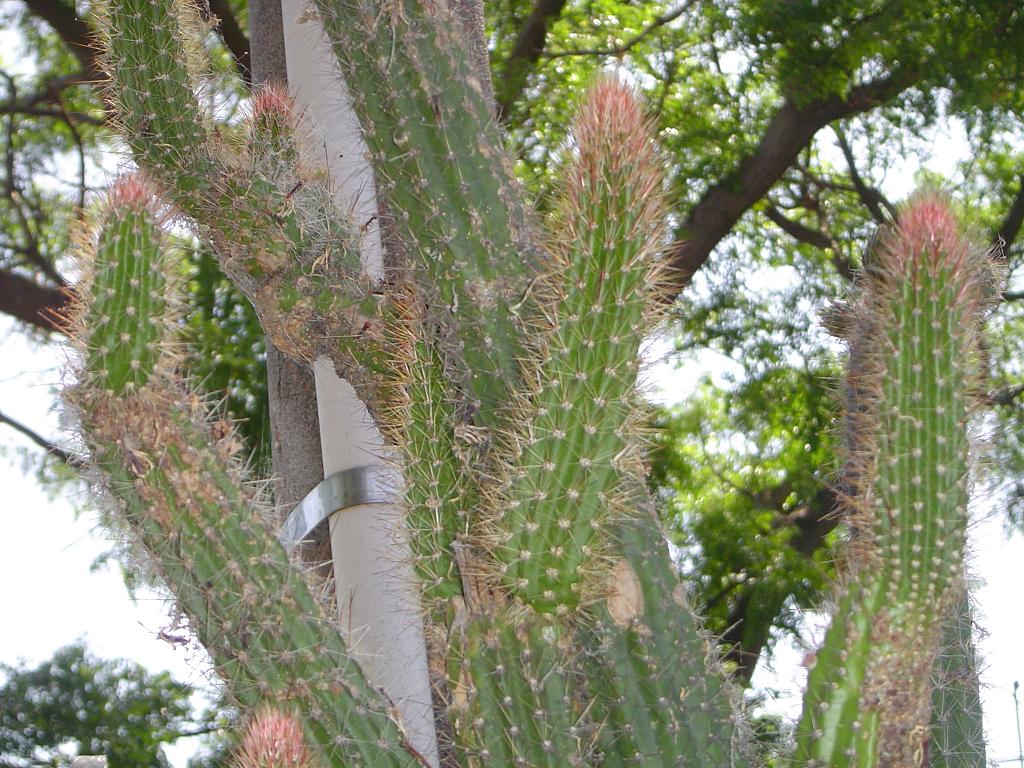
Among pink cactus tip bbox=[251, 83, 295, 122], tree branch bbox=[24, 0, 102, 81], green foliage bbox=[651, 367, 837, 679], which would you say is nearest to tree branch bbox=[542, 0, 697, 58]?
green foliage bbox=[651, 367, 837, 679]

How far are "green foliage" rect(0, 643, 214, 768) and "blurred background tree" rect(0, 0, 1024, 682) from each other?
3.99ft

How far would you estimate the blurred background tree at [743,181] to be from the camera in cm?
645

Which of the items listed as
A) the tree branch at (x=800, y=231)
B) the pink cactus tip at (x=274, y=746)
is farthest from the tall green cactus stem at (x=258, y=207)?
the tree branch at (x=800, y=231)

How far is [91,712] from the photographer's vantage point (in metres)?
6.83

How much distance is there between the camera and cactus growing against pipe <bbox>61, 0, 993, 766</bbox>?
2.26m

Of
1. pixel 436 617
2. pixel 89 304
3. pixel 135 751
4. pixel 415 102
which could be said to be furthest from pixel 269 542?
pixel 135 751

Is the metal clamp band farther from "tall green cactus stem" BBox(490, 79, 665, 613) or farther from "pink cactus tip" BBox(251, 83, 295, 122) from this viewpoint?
"tall green cactus stem" BBox(490, 79, 665, 613)

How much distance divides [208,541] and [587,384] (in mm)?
755

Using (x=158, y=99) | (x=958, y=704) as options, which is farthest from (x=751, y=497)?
(x=158, y=99)

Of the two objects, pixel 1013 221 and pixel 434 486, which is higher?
pixel 1013 221

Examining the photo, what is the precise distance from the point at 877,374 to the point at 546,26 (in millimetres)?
5258

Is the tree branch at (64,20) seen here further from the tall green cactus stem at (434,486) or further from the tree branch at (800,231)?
the tall green cactus stem at (434,486)

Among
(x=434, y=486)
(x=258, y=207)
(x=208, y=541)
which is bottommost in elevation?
(x=208, y=541)

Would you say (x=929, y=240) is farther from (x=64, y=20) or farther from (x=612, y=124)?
(x=64, y=20)
